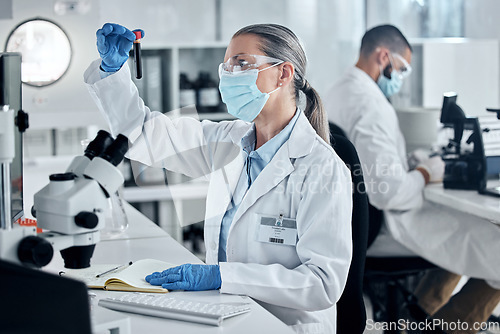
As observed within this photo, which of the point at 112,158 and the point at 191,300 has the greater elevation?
the point at 112,158

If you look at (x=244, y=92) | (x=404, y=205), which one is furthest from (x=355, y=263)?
(x=404, y=205)

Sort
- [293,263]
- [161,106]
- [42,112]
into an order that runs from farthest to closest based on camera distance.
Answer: [161,106] → [42,112] → [293,263]

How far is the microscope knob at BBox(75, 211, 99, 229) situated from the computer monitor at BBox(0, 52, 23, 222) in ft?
0.75

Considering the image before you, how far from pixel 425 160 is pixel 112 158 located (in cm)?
179

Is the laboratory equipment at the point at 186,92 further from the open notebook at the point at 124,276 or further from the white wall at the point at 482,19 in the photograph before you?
the open notebook at the point at 124,276

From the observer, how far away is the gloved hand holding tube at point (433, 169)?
7.78 feet

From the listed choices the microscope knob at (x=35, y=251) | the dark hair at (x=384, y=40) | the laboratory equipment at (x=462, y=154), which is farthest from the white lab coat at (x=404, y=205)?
the microscope knob at (x=35, y=251)

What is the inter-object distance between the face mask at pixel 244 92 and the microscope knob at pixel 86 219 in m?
0.67

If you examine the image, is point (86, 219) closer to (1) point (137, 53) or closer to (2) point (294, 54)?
(1) point (137, 53)

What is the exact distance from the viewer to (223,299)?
1109 millimetres

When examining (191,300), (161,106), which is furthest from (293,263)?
(161,106)

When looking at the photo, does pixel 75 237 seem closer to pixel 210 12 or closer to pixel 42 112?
pixel 42 112

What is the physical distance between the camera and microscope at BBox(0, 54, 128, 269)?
0.78m

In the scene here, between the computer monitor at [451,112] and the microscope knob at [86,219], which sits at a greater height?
the computer monitor at [451,112]
